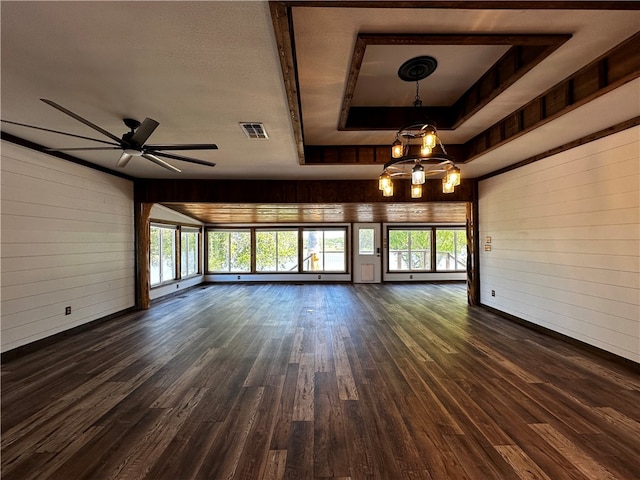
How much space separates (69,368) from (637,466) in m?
4.72

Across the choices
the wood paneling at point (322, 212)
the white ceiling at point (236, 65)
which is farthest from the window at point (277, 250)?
the white ceiling at point (236, 65)

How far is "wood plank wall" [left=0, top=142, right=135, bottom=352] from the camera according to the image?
3.42 m

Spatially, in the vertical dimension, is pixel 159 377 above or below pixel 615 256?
below

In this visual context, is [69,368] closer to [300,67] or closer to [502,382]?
[300,67]

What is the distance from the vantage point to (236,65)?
2.00 metres

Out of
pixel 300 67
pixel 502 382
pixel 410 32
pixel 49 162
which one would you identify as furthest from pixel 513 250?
pixel 49 162

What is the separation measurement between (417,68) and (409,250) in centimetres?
775

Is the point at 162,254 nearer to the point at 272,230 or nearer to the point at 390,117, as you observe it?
the point at 272,230

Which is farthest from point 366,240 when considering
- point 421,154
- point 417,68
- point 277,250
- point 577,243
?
point 417,68

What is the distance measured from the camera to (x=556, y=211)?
13.2 feet

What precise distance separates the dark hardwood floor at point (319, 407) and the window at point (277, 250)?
17.9 ft

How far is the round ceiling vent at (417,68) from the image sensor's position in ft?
8.09

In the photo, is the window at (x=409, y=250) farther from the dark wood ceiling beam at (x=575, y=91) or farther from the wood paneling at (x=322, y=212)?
the dark wood ceiling beam at (x=575, y=91)

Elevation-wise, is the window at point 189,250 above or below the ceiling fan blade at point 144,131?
below
